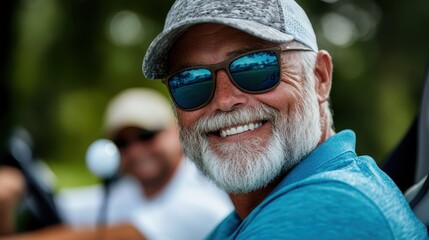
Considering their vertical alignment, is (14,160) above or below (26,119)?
above

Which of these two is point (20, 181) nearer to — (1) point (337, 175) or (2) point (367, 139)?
(1) point (337, 175)

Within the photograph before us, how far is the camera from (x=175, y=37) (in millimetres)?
2162

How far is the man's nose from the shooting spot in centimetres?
209

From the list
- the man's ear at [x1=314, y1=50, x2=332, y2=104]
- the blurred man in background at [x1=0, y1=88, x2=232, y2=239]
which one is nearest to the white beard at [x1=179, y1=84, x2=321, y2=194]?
the man's ear at [x1=314, y1=50, x2=332, y2=104]

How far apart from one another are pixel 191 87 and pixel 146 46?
10.5 m

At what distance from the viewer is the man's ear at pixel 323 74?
2.29 m

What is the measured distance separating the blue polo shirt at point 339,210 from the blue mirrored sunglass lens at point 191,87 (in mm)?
427

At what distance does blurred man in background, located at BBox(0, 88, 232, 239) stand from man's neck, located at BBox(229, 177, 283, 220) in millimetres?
1637

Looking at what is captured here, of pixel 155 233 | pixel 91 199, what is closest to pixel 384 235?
pixel 155 233

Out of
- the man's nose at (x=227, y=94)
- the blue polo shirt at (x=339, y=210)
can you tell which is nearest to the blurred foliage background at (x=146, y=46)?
the man's nose at (x=227, y=94)

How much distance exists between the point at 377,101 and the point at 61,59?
16.7 ft

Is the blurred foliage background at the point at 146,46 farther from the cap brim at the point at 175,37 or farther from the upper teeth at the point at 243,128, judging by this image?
the upper teeth at the point at 243,128

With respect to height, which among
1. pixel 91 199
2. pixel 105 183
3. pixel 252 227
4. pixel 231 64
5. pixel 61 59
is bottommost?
pixel 61 59

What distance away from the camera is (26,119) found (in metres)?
13.6
